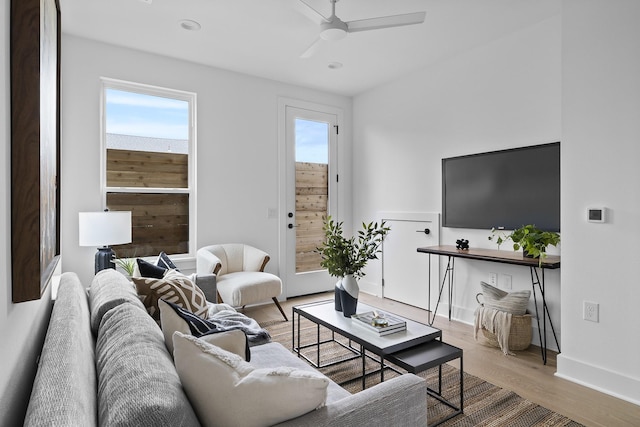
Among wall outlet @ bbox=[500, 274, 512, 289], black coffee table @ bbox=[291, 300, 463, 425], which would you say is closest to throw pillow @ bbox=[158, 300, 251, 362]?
black coffee table @ bbox=[291, 300, 463, 425]

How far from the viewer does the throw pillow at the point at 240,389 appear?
3.00 feet

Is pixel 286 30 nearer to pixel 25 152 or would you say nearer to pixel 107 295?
pixel 107 295

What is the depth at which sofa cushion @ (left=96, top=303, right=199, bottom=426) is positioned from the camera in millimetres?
784

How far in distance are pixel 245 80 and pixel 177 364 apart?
3727 millimetres

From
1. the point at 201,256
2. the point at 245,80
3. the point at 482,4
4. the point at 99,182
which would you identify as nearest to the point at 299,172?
the point at 245,80

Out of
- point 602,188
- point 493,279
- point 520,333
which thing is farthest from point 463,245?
point 602,188

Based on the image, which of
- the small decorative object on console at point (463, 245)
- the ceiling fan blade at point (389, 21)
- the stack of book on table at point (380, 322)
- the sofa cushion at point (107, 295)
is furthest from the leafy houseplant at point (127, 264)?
the small decorative object on console at point (463, 245)

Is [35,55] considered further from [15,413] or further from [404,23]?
[404,23]

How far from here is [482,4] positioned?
2.68 meters

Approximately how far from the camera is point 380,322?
6.97 feet

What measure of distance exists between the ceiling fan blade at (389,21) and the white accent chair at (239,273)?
2.26 metres

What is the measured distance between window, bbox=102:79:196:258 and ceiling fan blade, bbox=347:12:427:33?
6.82 feet

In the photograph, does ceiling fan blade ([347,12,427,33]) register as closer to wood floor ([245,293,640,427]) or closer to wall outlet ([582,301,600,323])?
wall outlet ([582,301,600,323])

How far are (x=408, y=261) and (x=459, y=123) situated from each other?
161 centimetres
